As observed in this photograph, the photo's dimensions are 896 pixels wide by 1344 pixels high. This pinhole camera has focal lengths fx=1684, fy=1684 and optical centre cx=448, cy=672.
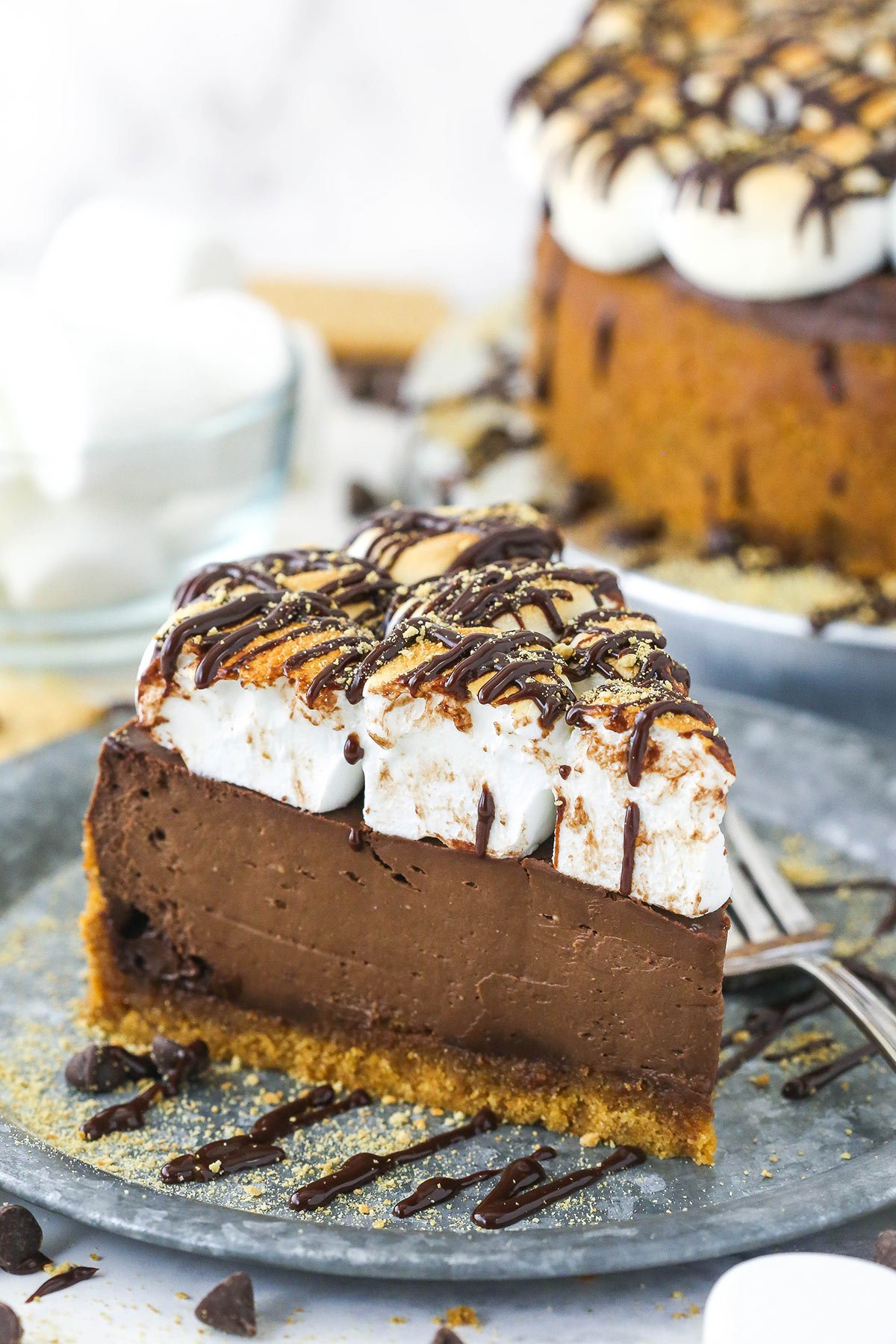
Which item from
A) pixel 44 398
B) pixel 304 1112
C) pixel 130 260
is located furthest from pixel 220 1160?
pixel 130 260

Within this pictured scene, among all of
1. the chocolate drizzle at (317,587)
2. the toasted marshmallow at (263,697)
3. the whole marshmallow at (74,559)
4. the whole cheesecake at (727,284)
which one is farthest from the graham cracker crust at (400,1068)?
the whole cheesecake at (727,284)

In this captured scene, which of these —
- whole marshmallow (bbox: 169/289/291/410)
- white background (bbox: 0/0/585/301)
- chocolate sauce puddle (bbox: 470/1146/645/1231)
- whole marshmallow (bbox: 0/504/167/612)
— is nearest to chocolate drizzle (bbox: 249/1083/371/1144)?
chocolate sauce puddle (bbox: 470/1146/645/1231)

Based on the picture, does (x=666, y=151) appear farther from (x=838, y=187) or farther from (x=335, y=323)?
(x=335, y=323)

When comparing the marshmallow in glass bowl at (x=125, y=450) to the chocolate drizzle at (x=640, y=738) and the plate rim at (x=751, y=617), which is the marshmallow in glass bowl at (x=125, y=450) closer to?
the plate rim at (x=751, y=617)

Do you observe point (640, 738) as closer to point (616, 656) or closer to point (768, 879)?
point (616, 656)

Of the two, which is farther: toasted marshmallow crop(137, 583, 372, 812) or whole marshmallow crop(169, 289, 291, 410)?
whole marshmallow crop(169, 289, 291, 410)

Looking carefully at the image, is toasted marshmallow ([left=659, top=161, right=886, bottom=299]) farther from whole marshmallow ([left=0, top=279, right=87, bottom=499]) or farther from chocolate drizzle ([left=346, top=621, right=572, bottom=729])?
chocolate drizzle ([left=346, top=621, right=572, bottom=729])

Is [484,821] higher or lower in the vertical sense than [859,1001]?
higher
